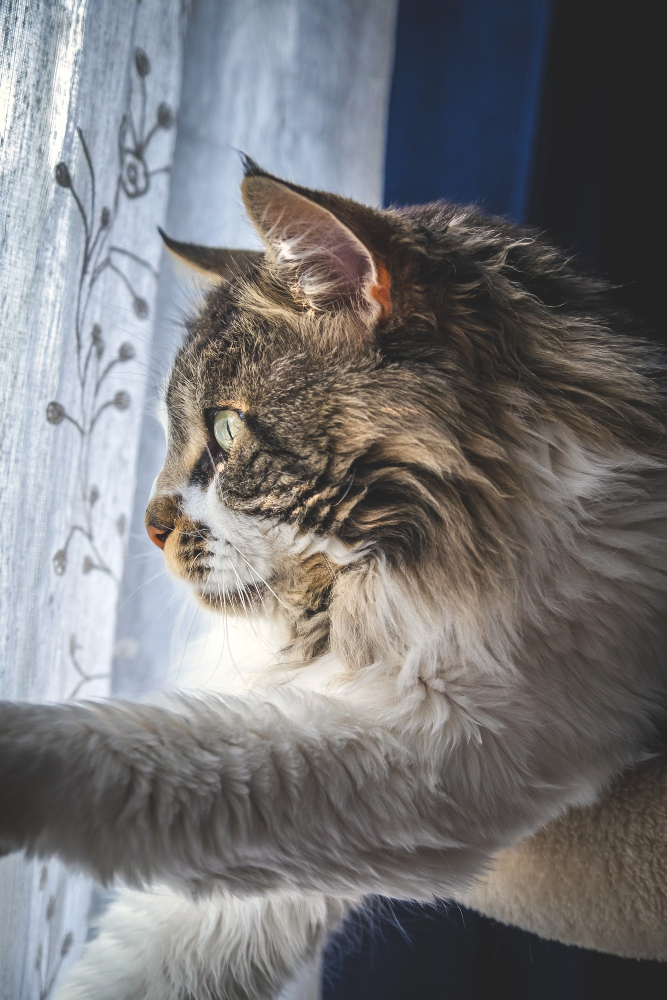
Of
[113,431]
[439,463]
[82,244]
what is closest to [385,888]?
[439,463]

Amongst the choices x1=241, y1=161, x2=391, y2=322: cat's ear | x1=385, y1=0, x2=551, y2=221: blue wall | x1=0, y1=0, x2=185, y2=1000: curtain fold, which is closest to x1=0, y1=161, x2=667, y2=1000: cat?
x1=241, y1=161, x2=391, y2=322: cat's ear

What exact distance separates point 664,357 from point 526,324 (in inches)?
8.3

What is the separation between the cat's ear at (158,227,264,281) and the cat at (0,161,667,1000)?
0.07m

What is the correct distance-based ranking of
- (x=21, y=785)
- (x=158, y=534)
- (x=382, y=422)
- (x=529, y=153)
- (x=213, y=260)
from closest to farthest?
(x=21, y=785), (x=382, y=422), (x=158, y=534), (x=213, y=260), (x=529, y=153)

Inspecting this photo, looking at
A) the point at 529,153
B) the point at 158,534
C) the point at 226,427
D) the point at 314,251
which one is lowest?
the point at 158,534

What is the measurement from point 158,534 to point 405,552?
0.32m

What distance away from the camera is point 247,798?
543 mm

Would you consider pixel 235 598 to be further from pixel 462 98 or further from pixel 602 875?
pixel 462 98

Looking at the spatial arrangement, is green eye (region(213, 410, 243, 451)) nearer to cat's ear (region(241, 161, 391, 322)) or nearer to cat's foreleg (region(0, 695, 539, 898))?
cat's ear (region(241, 161, 391, 322))

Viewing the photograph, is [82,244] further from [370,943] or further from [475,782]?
[370,943]

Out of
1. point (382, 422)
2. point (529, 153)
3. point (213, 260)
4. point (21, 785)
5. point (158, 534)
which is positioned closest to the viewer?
point (21, 785)

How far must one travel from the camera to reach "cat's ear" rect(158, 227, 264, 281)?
908 mm

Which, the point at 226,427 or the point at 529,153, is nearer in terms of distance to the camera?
the point at 226,427

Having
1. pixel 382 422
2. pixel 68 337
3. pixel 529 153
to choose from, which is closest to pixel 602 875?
pixel 382 422
